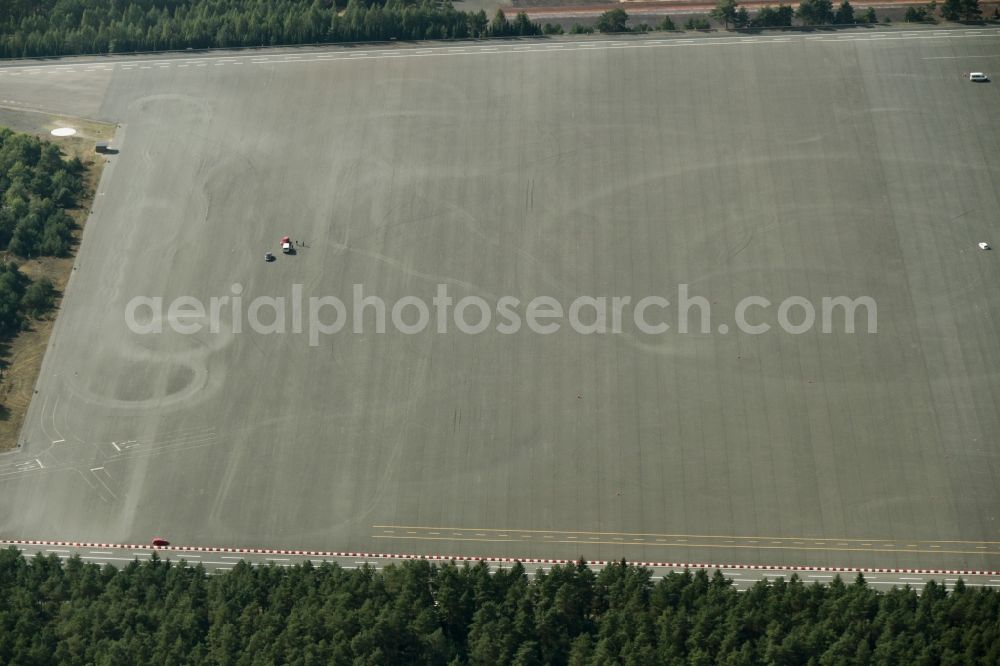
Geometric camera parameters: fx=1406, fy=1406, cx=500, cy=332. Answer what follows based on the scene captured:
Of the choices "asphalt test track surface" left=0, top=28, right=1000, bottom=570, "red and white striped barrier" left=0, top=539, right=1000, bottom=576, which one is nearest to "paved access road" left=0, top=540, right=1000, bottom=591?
"red and white striped barrier" left=0, top=539, right=1000, bottom=576

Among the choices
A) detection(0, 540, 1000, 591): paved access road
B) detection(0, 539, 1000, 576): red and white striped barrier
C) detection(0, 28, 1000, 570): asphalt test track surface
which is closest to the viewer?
detection(0, 540, 1000, 591): paved access road

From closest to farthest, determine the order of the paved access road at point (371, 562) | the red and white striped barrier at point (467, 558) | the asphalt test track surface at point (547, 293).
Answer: the paved access road at point (371, 562) → the red and white striped barrier at point (467, 558) → the asphalt test track surface at point (547, 293)

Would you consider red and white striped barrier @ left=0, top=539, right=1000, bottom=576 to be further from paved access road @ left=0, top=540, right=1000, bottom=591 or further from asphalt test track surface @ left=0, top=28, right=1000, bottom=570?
asphalt test track surface @ left=0, top=28, right=1000, bottom=570

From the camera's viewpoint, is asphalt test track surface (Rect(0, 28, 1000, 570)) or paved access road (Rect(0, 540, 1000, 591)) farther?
asphalt test track surface (Rect(0, 28, 1000, 570))

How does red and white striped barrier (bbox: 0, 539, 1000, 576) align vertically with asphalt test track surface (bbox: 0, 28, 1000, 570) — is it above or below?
below

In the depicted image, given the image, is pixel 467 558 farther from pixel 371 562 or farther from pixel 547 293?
pixel 547 293

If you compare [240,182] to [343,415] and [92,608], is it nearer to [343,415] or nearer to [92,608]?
[343,415]

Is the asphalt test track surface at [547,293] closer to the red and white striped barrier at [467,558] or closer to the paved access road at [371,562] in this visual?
the red and white striped barrier at [467,558]

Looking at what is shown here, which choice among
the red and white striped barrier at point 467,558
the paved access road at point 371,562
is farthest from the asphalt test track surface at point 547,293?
the paved access road at point 371,562

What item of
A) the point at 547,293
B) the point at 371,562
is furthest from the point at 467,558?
the point at 547,293
